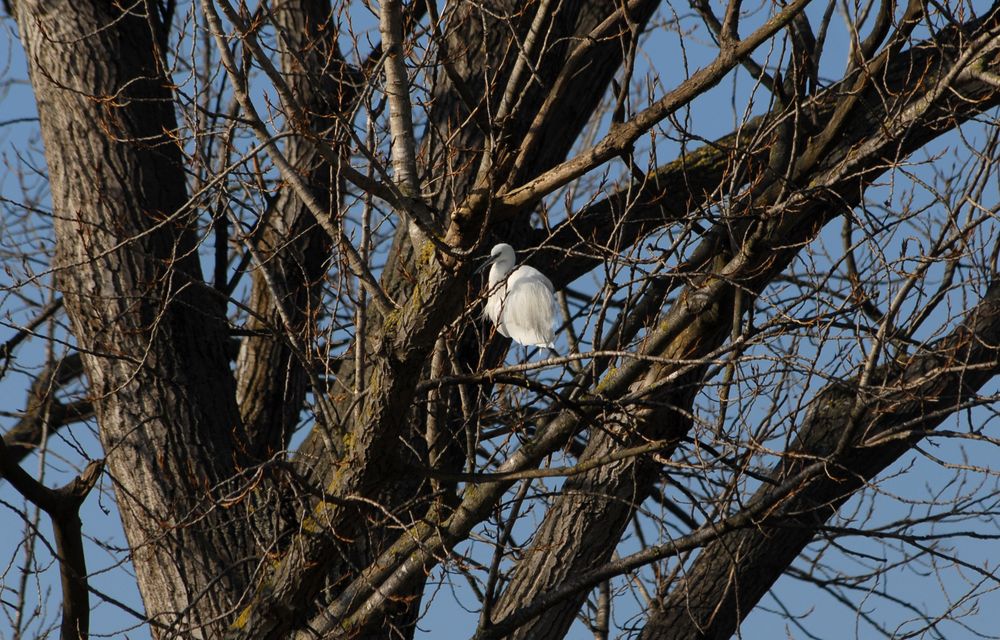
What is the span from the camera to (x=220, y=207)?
5.79m

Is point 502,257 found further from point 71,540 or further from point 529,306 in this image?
point 71,540

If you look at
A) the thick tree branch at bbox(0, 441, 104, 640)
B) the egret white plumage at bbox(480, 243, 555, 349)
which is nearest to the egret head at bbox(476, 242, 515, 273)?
the egret white plumage at bbox(480, 243, 555, 349)

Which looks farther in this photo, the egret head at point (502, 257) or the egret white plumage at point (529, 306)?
the egret white plumage at point (529, 306)

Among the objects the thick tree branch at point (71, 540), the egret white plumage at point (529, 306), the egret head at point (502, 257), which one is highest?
the egret white plumage at point (529, 306)

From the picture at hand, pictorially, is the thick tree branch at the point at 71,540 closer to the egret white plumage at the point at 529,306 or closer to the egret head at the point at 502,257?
the egret head at the point at 502,257

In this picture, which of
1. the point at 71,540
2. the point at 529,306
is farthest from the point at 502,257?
the point at 71,540

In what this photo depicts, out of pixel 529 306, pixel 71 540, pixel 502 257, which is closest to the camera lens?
pixel 71 540

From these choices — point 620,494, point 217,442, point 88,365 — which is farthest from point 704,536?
point 88,365

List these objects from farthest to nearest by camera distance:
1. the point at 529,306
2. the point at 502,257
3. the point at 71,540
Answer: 1. the point at 529,306
2. the point at 502,257
3. the point at 71,540

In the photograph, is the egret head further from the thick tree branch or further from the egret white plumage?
the thick tree branch

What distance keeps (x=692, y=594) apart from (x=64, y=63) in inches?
146

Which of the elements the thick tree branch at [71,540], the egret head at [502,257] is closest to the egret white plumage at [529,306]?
the egret head at [502,257]

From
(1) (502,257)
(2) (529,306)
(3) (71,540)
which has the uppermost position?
(2) (529,306)

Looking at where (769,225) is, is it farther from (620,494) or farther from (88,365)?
(88,365)
